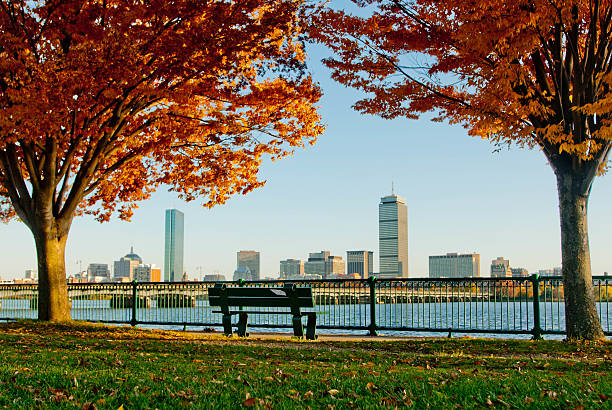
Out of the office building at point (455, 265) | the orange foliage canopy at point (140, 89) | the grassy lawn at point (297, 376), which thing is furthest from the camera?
the office building at point (455, 265)

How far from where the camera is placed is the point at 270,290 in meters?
11.8

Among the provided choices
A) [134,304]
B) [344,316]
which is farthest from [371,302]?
[134,304]

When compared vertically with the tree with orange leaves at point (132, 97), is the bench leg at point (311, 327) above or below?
below

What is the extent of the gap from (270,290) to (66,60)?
22.3 feet

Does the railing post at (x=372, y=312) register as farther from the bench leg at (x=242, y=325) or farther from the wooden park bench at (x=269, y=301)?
the bench leg at (x=242, y=325)

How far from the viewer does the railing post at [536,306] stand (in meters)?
11.8

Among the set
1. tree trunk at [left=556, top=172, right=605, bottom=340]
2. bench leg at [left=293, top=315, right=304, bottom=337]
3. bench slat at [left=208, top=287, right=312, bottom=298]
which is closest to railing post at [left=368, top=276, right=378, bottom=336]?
bench leg at [left=293, top=315, right=304, bottom=337]

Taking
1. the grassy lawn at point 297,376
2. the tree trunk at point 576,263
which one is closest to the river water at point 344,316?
the tree trunk at point 576,263

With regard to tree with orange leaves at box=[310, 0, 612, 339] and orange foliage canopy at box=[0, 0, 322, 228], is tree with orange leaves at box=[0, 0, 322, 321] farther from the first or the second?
tree with orange leaves at box=[310, 0, 612, 339]

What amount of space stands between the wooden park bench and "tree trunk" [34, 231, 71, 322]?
4.72 metres

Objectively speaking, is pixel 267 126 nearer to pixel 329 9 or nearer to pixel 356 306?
pixel 329 9

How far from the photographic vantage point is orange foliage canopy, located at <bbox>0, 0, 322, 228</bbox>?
12.8 meters

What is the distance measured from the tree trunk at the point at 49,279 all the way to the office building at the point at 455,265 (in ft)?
498

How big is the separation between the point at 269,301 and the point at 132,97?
6502mm
